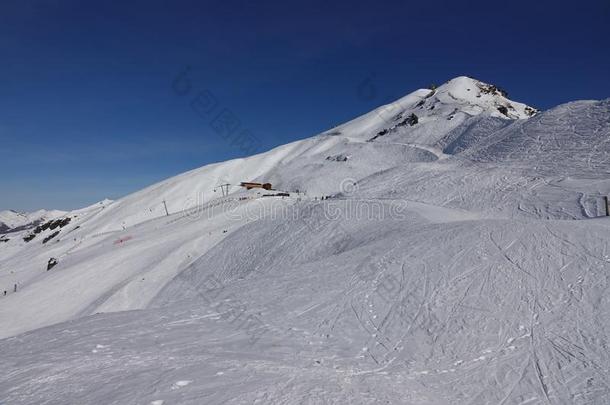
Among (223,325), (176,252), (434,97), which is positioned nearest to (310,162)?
(434,97)

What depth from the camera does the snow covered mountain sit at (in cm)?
713

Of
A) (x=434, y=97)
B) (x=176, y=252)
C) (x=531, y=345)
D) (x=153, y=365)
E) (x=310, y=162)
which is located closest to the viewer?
(x=153, y=365)

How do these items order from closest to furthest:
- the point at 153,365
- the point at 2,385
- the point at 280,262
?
1. the point at 2,385
2. the point at 153,365
3. the point at 280,262

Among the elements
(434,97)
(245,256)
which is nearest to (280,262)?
(245,256)

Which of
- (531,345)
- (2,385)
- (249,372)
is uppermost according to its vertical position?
(2,385)

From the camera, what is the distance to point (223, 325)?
34.6ft

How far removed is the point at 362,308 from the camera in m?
11.2

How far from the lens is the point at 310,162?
234 feet

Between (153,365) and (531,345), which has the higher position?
(153,365)

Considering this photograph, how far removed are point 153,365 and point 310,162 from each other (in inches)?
2544

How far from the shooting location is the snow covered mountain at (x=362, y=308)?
713 centimetres

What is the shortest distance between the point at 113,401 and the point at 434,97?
8957 centimetres

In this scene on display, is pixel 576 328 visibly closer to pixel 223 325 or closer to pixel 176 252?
pixel 223 325

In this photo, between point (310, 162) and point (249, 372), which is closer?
point (249, 372)
